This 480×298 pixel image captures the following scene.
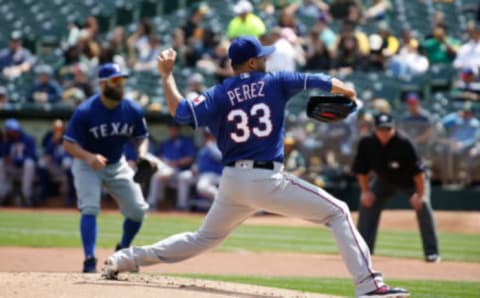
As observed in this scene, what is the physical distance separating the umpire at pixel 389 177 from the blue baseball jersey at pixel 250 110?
4621 mm

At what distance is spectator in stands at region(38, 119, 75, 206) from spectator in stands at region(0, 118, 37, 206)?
0.21m

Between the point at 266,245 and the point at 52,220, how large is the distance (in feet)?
15.6

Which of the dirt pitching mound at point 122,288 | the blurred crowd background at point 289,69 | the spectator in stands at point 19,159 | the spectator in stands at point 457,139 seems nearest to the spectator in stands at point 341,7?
the blurred crowd background at point 289,69

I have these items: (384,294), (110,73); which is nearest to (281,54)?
(110,73)

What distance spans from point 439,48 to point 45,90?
7.82 meters

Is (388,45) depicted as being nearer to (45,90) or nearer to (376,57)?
(376,57)

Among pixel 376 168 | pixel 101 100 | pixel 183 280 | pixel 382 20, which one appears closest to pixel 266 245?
pixel 376 168

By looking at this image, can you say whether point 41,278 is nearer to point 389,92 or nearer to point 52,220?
point 52,220

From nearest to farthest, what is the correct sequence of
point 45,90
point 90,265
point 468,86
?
point 90,265 → point 468,86 → point 45,90

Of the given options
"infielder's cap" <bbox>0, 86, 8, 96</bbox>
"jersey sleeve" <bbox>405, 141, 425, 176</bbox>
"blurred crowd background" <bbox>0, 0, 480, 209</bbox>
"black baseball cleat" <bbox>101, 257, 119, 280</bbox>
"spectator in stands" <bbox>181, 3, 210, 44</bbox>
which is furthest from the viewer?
"spectator in stands" <bbox>181, 3, 210, 44</bbox>

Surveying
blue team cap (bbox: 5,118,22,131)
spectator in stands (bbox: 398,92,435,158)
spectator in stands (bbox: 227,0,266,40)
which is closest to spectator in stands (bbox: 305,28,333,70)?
spectator in stands (bbox: 227,0,266,40)

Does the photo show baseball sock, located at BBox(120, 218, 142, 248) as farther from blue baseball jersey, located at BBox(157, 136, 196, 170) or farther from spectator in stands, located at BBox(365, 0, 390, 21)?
spectator in stands, located at BBox(365, 0, 390, 21)

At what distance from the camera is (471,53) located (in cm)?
1862

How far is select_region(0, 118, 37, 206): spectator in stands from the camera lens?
2052cm
